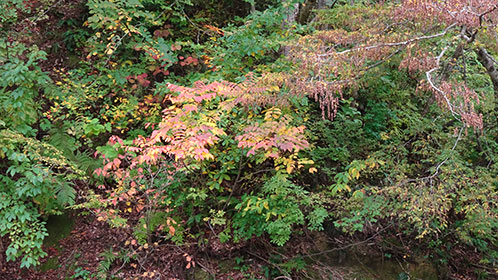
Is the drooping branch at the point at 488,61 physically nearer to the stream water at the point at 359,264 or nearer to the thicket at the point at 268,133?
the thicket at the point at 268,133

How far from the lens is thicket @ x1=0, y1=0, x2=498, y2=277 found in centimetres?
389

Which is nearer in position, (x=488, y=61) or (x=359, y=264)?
(x=488, y=61)

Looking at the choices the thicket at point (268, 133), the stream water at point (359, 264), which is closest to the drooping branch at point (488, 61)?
the thicket at point (268, 133)

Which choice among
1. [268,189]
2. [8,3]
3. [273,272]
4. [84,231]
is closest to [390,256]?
[273,272]

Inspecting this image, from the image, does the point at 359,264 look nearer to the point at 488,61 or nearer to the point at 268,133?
the point at 268,133

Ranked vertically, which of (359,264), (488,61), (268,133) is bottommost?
(359,264)

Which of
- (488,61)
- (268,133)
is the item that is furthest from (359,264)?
(488,61)

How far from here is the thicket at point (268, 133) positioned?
12.7ft

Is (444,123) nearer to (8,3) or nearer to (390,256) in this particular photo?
(390,256)

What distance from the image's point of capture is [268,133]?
3766 mm

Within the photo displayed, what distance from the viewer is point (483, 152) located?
5031mm

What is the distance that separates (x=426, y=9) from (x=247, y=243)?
149 inches

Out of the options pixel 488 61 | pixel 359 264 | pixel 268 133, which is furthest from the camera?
pixel 359 264

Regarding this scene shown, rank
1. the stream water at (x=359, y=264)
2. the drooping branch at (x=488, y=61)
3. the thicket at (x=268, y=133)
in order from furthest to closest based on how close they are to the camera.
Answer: the stream water at (x=359, y=264), the drooping branch at (x=488, y=61), the thicket at (x=268, y=133)
